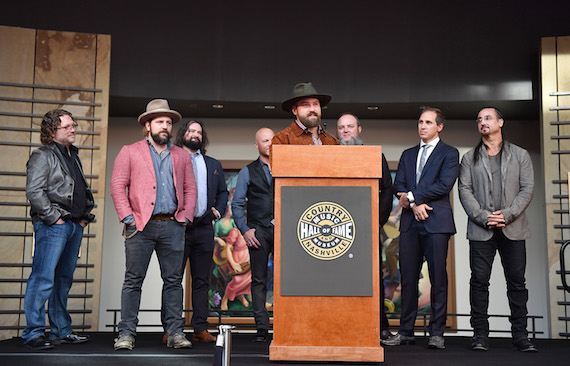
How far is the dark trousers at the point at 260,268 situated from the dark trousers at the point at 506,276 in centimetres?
158

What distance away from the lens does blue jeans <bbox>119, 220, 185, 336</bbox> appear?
4.20m

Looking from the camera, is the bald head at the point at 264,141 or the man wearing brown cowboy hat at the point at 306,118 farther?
the bald head at the point at 264,141

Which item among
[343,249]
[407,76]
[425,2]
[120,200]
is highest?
[425,2]

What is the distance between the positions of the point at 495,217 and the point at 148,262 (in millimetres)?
2287

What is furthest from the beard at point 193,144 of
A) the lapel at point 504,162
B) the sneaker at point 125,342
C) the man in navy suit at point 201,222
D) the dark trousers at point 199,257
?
the lapel at point 504,162

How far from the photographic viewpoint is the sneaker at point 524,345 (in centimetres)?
425

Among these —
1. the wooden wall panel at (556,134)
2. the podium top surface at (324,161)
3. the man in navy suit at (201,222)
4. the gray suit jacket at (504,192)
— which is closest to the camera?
the podium top surface at (324,161)

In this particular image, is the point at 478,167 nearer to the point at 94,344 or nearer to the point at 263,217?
the point at 263,217

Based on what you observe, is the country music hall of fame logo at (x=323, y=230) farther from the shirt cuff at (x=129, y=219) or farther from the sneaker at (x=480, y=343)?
the sneaker at (x=480, y=343)

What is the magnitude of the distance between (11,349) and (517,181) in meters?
3.44

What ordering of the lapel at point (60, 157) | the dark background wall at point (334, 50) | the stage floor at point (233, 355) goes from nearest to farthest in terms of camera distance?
1. the stage floor at point (233, 355)
2. the lapel at point (60, 157)
3. the dark background wall at point (334, 50)

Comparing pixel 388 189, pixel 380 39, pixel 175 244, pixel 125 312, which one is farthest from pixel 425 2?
pixel 125 312

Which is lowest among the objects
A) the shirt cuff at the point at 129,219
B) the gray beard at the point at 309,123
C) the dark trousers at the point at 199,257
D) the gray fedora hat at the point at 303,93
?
the dark trousers at the point at 199,257

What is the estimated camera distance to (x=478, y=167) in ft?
14.9
